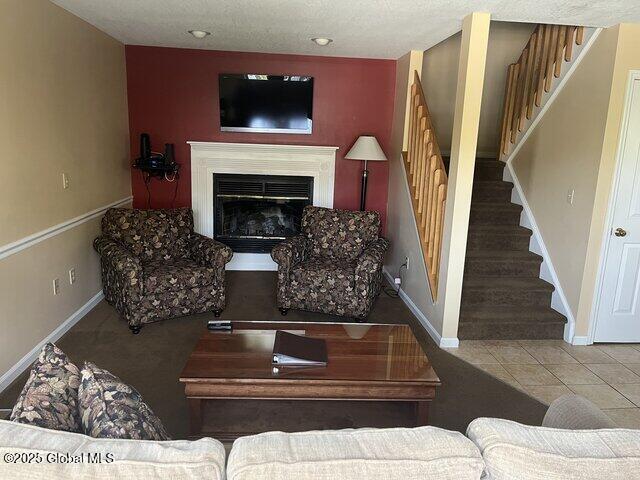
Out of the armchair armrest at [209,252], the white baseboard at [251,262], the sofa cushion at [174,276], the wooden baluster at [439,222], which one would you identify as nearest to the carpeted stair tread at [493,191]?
the wooden baluster at [439,222]

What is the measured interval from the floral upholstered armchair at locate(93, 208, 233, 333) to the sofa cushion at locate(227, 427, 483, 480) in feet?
8.97

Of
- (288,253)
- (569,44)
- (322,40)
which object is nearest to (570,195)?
(569,44)

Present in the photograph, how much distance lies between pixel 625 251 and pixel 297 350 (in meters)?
2.68

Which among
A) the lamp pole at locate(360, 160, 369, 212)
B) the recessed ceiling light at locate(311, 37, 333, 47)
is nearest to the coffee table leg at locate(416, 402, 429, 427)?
the lamp pole at locate(360, 160, 369, 212)

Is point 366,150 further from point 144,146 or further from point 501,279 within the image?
point 144,146

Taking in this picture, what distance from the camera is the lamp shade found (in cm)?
462

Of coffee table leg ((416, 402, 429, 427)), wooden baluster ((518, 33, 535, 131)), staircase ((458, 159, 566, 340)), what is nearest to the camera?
coffee table leg ((416, 402, 429, 427))

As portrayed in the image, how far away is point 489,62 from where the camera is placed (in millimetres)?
5277

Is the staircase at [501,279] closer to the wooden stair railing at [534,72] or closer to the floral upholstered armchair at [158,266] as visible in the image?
the wooden stair railing at [534,72]

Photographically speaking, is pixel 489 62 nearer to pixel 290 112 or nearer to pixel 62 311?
pixel 290 112

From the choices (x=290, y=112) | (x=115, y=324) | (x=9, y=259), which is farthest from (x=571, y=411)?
(x=290, y=112)

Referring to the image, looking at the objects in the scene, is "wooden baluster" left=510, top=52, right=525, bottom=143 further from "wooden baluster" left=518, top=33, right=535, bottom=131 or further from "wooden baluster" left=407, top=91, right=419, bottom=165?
"wooden baluster" left=407, top=91, right=419, bottom=165

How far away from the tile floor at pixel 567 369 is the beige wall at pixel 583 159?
0.27 meters

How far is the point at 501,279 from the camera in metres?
3.95
